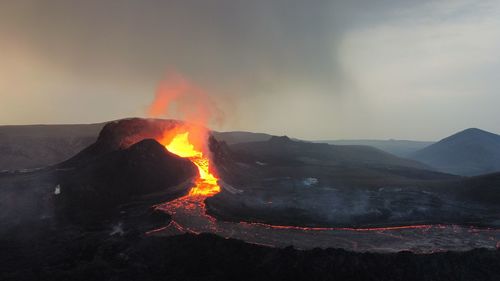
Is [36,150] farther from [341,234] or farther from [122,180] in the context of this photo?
[341,234]

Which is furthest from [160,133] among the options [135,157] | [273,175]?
[273,175]

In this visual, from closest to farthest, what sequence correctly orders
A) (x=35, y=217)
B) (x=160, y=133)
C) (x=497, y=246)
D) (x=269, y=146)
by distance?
(x=497, y=246)
(x=35, y=217)
(x=160, y=133)
(x=269, y=146)

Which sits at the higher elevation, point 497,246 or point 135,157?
point 135,157

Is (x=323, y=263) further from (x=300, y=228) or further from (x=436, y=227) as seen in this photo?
(x=436, y=227)

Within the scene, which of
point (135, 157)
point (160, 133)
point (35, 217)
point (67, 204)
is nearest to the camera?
point (35, 217)

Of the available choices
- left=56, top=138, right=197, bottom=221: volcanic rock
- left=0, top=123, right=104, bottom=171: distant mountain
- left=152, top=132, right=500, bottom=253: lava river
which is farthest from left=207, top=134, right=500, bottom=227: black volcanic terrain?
left=0, top=123, right=104, bottom=171: distant mountain

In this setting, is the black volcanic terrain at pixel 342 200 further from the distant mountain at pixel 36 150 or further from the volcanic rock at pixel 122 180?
the distant mountain at pixel 36 150

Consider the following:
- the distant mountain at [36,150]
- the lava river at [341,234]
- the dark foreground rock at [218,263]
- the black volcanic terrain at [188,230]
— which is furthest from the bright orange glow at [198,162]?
the distant mountain at [36,150]

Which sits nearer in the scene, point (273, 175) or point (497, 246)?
point (497, 246)
